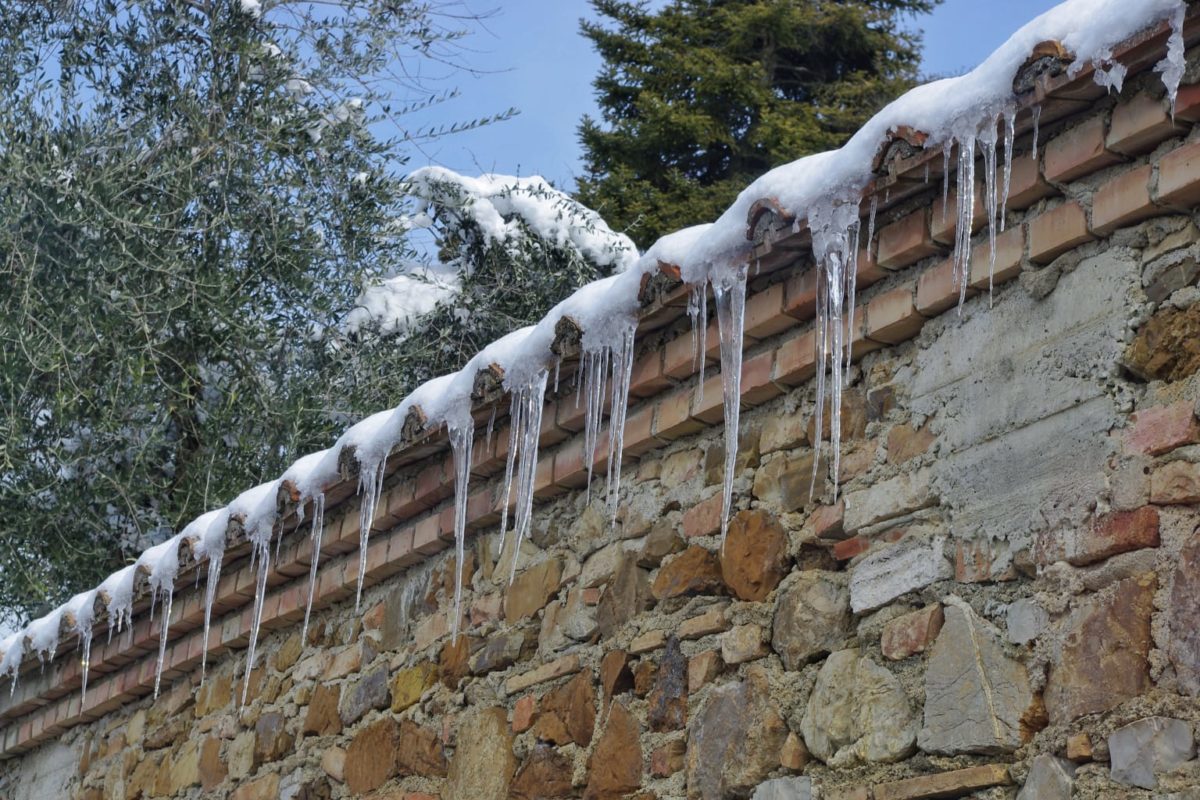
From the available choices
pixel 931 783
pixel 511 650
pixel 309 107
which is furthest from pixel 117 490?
pixel 931 783

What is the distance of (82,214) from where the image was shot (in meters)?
7.08

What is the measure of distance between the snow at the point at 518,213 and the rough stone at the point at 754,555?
19.0ft

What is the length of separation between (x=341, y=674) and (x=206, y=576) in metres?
0.88

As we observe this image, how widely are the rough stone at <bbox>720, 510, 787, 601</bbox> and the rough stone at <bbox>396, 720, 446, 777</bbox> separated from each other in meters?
1.10

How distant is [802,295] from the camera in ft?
9.97

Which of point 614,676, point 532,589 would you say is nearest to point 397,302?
point 532,589

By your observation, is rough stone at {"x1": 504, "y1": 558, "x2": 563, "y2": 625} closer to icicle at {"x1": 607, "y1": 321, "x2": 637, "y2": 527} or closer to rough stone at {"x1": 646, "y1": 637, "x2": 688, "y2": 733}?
icicle at {"x1": 607, "y1": 321, "x2": 637, "y2": 527}

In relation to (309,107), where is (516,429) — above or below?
below

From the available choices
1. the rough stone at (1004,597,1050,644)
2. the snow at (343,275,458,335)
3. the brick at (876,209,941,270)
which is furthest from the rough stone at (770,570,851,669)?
the snow at (343,275,458,335)

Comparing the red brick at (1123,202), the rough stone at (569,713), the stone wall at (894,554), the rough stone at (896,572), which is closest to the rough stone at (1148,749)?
the stone wall at (894,554)

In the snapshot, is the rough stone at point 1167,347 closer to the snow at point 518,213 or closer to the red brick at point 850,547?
the red brick at point 850,547

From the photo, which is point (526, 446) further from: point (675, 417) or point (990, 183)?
point (990, 183)

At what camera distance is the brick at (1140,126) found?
2.41 m

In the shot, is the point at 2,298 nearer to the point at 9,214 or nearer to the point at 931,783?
the point at 9,214
